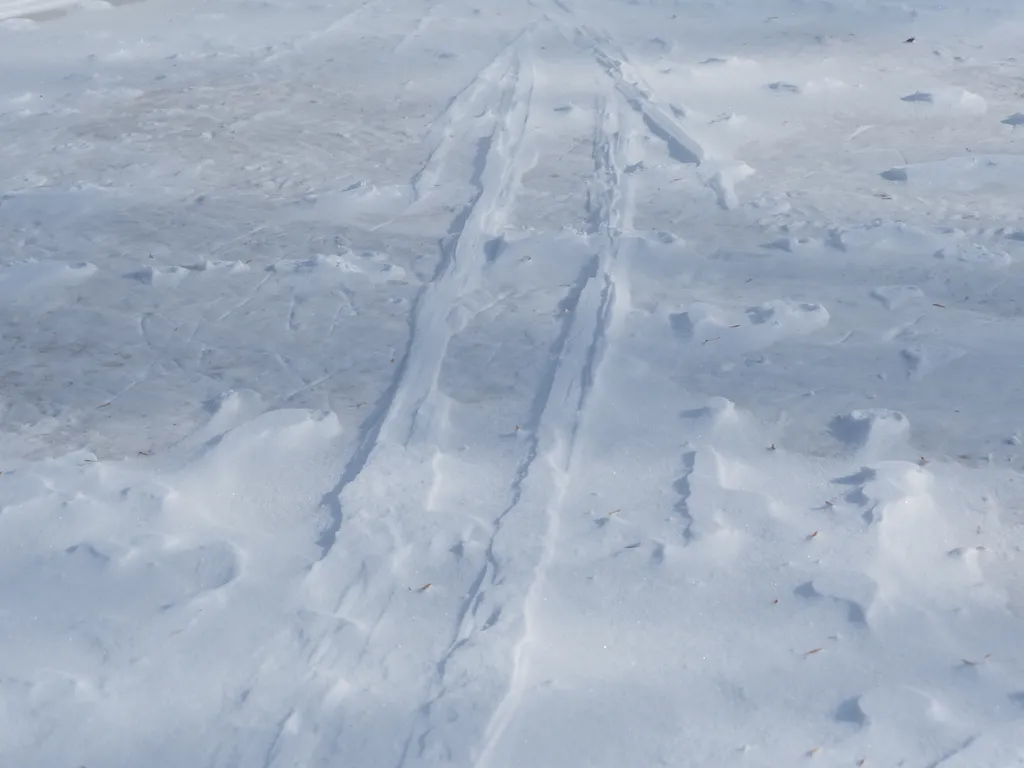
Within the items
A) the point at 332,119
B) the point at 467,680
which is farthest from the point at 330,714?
the point at 332,119

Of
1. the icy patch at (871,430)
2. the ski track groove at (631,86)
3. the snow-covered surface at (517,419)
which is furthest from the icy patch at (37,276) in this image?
the icy patch at (871,430)

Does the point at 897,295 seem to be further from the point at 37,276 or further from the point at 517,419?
the point at 37,276

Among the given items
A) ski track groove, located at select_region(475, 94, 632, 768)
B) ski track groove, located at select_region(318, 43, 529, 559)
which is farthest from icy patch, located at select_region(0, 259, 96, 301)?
ski track groove, located at select_region(475, 94, 632, 768)

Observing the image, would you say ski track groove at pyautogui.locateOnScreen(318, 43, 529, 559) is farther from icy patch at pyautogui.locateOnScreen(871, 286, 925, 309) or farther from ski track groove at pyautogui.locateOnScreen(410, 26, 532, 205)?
icy patch at pyautogui.locateOnScreen(871, 286, 925, 309)

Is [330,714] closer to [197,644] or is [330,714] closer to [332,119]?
[197,644]

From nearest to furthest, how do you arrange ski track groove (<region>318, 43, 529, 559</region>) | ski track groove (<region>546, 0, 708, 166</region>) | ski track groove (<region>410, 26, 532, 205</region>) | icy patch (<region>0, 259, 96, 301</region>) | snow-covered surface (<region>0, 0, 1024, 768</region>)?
1. snow-covered surface (<region>0, 0, 1024, 768</region>)
2. ski track groove (<region>318, 43, 529, 559</region>)
3. icy patch (<region>0, 259, 96, 301</region>)
4. ski track groove (<region>410, 26, 532, 205</region>)
5. ski track groove (<region>546, 0, 708, 166</region>)

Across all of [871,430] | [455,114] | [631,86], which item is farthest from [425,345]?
[631,86]

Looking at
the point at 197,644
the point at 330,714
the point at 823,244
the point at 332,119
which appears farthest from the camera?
the point at 332,119

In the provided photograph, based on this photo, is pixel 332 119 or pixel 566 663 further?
pixel 332 119
